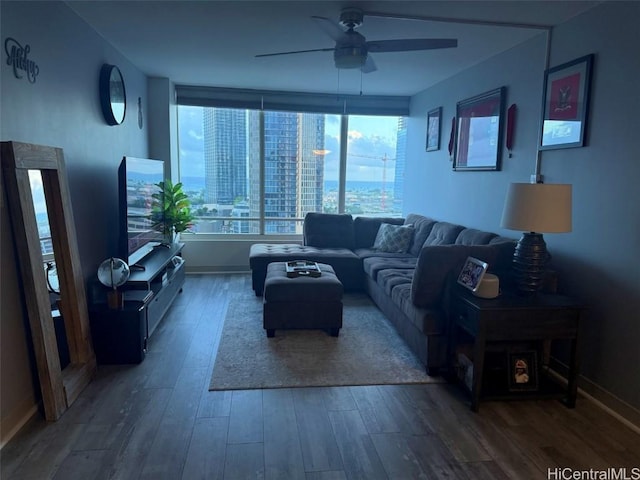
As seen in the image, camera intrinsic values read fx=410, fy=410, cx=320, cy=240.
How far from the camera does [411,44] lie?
9.36ft

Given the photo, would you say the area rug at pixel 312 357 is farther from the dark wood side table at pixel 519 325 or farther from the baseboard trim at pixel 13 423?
the baseboard trim at pixel 13 423

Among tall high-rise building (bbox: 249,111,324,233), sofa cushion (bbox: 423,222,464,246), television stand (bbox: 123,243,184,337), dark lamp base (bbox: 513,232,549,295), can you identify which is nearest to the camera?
dark lamp base (bbox: 513,232,549,295)

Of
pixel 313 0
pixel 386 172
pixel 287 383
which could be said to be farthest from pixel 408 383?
pixel 386 172

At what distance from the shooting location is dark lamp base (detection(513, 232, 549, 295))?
8.27ft

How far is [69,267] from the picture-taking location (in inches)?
104

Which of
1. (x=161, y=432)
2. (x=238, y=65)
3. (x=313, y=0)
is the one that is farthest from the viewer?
(x=238, y=65)

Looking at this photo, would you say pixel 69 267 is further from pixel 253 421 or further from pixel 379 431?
pixel 379 431

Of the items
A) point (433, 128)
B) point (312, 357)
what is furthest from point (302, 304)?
point (433, 128)

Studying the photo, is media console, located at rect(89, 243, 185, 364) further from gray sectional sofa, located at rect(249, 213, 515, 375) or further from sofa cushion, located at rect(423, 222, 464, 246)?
sofa cushion, located at rect(423, 222, 464, 246)

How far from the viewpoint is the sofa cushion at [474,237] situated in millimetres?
3525

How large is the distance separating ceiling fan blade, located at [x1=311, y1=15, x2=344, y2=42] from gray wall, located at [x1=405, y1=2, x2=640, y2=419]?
1.55m

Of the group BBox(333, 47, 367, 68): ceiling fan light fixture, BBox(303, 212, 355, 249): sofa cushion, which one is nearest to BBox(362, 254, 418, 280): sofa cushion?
BBox(303, 212, 355, 249): sofa cushion

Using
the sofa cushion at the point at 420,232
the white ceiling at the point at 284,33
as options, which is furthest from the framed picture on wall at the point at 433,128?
the sofa cushion at the point at 420,232

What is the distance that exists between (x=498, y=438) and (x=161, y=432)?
1785 millimetres
